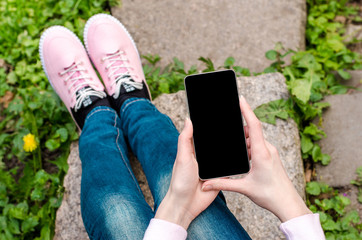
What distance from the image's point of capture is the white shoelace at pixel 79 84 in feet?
6.43

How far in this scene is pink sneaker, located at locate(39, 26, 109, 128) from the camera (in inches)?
78.7

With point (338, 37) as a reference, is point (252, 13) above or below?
above

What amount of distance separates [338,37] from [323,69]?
1.08 feet

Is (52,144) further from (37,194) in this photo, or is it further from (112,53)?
(112,53)

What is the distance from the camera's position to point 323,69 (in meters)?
2.22

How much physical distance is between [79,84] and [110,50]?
30 cm

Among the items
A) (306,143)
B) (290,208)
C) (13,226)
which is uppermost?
(290,208)

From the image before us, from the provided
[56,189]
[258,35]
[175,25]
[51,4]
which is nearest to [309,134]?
[258,35]

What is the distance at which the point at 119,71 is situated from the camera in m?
2.07

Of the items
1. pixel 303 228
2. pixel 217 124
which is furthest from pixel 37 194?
pixel 303 228

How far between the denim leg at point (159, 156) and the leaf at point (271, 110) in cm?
55

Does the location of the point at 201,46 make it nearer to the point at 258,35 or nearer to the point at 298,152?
the point at 258,35

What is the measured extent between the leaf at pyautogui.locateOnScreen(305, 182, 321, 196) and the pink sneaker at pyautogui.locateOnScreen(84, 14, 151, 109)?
42.2 inches

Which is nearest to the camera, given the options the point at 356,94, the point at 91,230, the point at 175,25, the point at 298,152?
the point at 91,230
